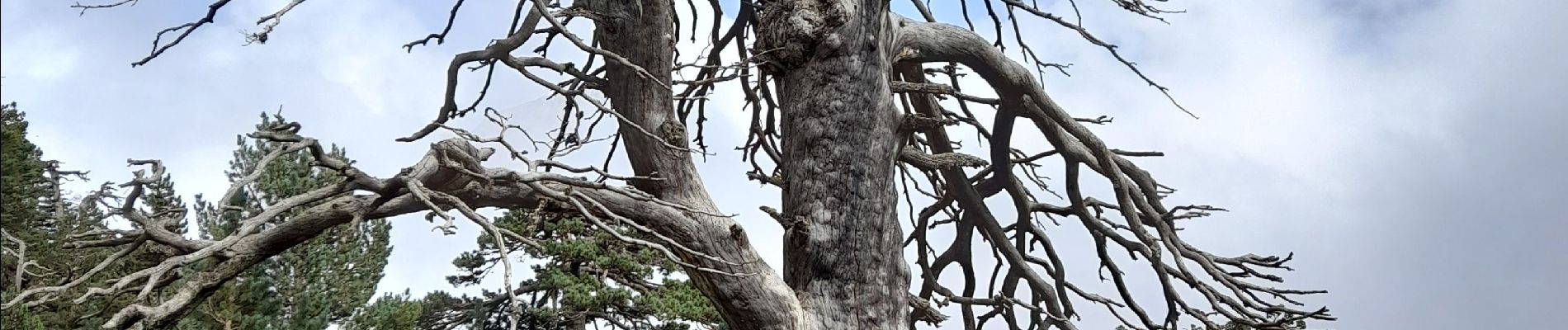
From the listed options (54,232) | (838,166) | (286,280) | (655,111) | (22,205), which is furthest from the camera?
(54,232)

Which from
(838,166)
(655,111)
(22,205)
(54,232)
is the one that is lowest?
(838,166)

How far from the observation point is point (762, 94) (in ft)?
20.0

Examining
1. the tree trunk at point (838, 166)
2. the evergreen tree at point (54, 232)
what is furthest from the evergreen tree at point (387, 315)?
the tree trunk at point (838, 166)

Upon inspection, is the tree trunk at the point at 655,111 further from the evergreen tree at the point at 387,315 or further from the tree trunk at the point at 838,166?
the evergreen tree at the point at 387,315

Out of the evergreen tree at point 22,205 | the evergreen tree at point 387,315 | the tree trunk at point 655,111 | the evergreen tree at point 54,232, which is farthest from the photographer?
the evergreen tree at point 387,315

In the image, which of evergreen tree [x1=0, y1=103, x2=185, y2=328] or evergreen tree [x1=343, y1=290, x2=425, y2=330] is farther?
evergreen tree [x1=343, y1=290, x2=425, y2=330]

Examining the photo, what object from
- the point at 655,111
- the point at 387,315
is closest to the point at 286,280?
the point at 387,315

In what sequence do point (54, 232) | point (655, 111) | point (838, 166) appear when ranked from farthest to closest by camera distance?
1. point (54, 232)
2. point (655, 111)
3. point (838, 166)

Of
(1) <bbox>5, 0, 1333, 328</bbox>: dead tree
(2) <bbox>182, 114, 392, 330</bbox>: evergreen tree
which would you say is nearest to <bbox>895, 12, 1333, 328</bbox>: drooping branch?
(1) <bbox>5, 0, 1333, 328</bbox>: dead tree

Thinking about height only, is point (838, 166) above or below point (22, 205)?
below

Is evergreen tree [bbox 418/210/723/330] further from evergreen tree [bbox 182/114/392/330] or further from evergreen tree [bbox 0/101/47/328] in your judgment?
evergreen tree [bbox 0/101/47/328]

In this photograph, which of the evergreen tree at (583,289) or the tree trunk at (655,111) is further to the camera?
the evergreen tree at (583,289)

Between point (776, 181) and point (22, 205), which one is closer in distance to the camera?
point (776, 181)

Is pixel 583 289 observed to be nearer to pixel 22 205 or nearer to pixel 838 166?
pixel 838 166
